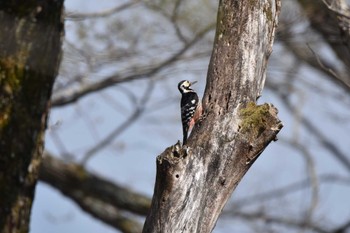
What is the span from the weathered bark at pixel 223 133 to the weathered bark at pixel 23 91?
4.48 ft

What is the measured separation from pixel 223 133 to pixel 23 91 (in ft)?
5.61

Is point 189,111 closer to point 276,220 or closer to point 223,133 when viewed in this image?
point 223,133

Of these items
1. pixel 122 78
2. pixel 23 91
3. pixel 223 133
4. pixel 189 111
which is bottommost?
pixel 223 133

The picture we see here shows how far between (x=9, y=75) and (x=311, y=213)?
5294 millimetres

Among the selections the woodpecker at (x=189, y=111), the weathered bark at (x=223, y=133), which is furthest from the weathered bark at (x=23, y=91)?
the weathered bark at (x=223, y=133)

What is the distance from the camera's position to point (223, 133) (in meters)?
3.77

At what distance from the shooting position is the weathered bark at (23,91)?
16.2 feet

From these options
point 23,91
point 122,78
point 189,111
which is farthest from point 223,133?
point 122,78

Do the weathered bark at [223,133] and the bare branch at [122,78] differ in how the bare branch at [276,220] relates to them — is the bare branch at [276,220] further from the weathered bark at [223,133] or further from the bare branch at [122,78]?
the weathered bark at [223,133]

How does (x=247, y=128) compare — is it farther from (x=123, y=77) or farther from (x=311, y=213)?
(x=311, y=213)

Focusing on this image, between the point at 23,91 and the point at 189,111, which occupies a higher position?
the point at 23,91

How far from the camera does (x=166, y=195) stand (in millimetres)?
3557

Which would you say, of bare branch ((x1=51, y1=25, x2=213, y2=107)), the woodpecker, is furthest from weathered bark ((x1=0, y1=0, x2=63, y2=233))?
bare branch ((x1=51, y1=25, x2=213, y2=107))

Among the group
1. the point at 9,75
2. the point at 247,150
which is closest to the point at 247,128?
the point at 247,150
